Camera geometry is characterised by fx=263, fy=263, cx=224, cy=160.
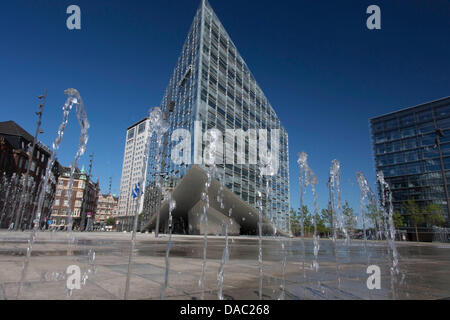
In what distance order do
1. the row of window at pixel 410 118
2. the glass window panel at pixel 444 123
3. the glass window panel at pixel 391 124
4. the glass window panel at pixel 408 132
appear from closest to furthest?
the glass window panel at pixel 444 123 < the row of window at pixel 410 118 < the glass window panel at pixel 408 132 < the glass window panel at pixel 391 124

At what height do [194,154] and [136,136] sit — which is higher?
[136,136]

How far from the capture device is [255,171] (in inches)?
1642

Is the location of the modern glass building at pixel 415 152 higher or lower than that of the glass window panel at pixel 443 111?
lower

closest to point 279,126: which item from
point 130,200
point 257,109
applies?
point 257,109

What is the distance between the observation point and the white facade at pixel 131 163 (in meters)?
121

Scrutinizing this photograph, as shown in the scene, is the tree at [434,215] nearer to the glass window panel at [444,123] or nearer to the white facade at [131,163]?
the glass window panel at [444,123]

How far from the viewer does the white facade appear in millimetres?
120562

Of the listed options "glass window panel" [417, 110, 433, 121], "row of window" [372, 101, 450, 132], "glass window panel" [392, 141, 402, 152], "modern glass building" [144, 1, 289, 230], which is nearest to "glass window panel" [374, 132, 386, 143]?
"row of window" [372, 101, 450, 132]

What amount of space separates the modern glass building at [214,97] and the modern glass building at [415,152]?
39138mm

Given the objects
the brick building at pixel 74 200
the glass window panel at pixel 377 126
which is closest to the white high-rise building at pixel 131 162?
the brick building at pixel 74 200

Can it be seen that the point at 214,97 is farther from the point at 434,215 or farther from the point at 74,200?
the point at 74,200

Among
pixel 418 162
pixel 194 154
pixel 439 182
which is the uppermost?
pixel 418 162

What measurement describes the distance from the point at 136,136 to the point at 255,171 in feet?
358
